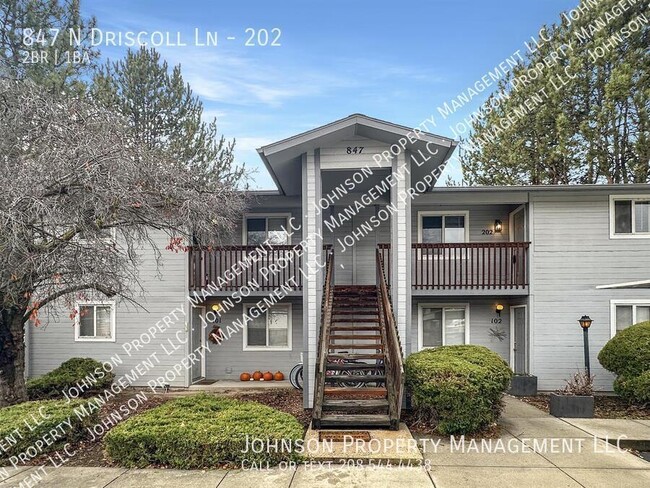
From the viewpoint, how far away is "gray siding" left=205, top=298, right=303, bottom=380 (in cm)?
1096

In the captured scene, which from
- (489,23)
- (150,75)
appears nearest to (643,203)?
(489,23)

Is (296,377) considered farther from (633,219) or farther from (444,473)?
(633,219)

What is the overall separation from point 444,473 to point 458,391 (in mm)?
1413

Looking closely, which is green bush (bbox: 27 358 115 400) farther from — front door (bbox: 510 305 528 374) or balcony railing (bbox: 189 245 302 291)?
front door (bbox: 510 305 528 374)

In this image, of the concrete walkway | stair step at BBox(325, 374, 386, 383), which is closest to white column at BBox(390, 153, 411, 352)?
stair step at BBox(325, 374, 386, 383)

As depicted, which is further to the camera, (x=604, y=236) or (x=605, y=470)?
(x=604, y=236)

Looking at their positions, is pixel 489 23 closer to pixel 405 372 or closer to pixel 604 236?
pixel 604 236

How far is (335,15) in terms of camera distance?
11.3 meters

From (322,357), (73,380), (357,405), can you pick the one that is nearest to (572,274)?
(357,405)

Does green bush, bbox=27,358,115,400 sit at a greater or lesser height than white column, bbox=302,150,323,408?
lesser

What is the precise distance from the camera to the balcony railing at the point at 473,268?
9.77 m

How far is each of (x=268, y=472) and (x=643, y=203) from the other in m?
10.1

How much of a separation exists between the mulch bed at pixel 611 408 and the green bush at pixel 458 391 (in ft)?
7.99

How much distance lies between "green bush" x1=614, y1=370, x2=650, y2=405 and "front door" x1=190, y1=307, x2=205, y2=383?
9361 millimetres
